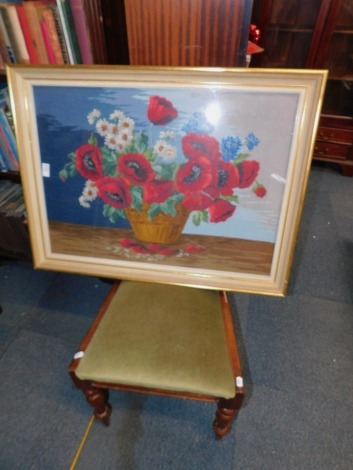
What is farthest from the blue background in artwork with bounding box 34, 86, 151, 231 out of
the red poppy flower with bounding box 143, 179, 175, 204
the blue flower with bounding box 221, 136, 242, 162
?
the blue flower with bounding box 221, 136, 242, 162

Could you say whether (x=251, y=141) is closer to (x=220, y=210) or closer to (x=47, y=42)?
(x=220, y=210)

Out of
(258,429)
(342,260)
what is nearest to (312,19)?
(342,260)

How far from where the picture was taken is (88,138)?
85 centimetres

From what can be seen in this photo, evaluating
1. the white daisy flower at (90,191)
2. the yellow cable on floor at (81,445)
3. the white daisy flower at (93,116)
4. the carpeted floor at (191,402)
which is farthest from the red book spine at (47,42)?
the yellow cable on floor at (81,445)

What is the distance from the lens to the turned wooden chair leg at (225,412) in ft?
2.85

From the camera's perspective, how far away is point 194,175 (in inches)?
33.1

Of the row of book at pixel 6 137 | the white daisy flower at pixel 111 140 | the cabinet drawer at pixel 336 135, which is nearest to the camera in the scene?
the white daisy flower at pixel 111 140

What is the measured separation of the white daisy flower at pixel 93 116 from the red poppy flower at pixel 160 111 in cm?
14

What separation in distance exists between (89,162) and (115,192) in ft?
0.36

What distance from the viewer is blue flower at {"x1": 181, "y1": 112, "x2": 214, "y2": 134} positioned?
2.56 ft

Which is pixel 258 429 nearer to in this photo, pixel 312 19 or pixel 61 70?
pixel 61 70

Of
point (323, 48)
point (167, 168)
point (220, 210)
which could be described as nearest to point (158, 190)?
point (167, 168)

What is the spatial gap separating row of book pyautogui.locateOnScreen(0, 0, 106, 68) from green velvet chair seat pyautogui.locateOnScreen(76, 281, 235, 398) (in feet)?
2.52

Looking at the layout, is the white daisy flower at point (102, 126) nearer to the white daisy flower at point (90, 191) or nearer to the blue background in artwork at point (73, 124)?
the blue background in artwork at point (73, 124)
